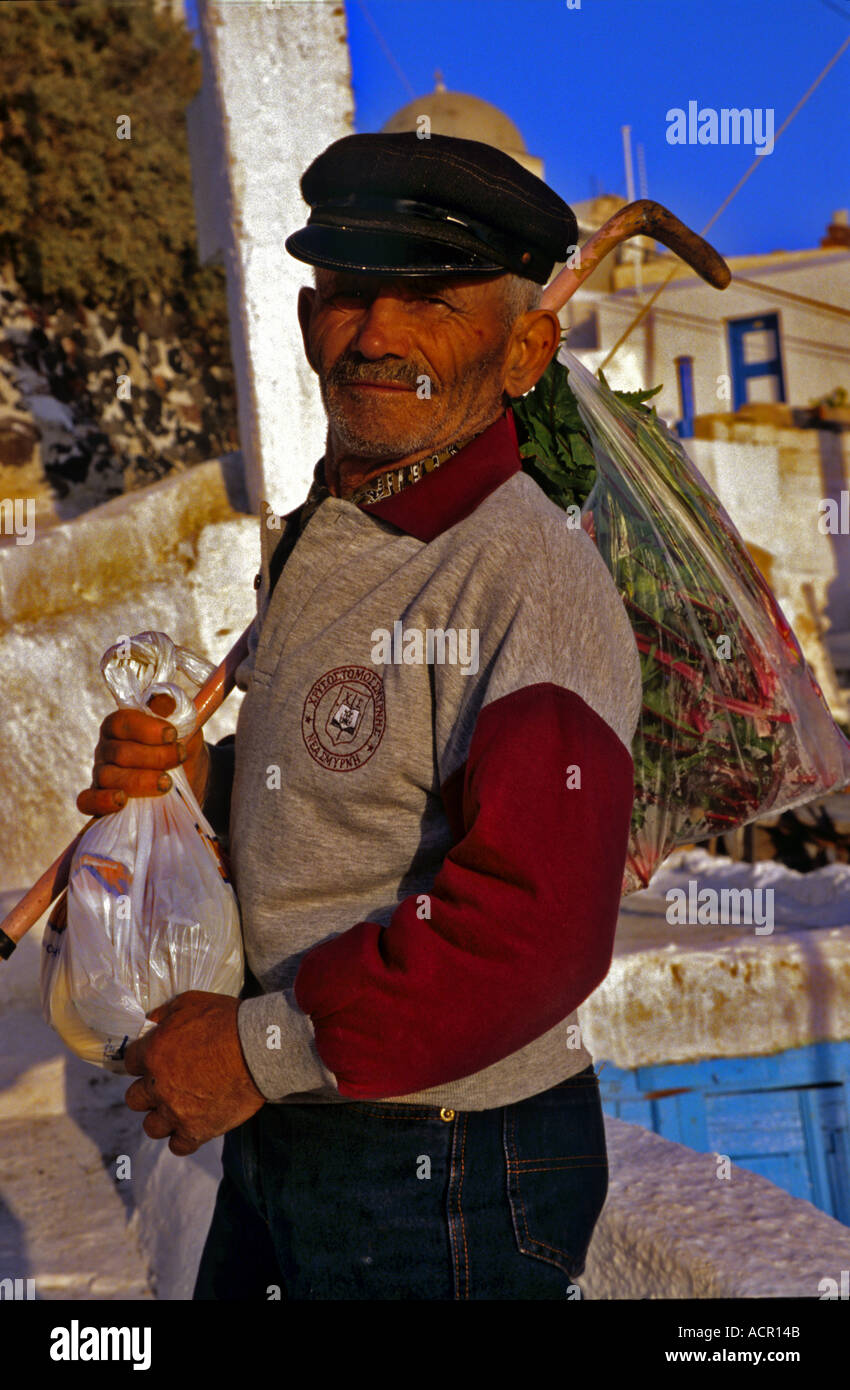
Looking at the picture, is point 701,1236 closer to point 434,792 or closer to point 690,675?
point 690,675

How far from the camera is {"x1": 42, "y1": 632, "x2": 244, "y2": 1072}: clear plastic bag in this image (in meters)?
1.60

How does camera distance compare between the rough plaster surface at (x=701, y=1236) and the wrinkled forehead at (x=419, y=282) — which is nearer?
the wrinkled forehead at (x=419, y=282)

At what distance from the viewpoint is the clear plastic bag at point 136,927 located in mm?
1596

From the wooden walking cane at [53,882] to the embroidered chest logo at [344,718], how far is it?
393 millimetres

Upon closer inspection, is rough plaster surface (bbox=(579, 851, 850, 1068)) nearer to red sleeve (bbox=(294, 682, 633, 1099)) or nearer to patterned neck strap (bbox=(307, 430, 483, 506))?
patterned neck strap (bbox=(307, 430, 483, 506))

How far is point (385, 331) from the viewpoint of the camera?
1.57m

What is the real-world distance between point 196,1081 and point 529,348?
1.01m

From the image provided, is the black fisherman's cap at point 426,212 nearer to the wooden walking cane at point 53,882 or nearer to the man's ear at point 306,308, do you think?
the man's ear at point 306,308

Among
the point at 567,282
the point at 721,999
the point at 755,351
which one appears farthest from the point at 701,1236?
the point at 755,351

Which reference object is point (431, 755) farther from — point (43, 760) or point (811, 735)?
point (43, 760)

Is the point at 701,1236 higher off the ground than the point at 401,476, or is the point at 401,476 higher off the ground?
the point at 401,476

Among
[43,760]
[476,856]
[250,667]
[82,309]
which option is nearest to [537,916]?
[476,856]

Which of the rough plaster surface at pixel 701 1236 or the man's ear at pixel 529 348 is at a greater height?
the man's ear at pixel 529 348

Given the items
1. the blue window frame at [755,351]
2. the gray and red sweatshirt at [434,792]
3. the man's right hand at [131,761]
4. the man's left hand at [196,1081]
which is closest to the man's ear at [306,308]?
the gray and red sweatshirt at [434,792]
